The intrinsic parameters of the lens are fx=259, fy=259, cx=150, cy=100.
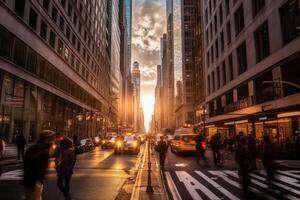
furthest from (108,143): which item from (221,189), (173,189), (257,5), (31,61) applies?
(221,189)

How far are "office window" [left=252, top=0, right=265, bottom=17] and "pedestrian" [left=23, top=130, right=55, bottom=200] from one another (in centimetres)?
3078

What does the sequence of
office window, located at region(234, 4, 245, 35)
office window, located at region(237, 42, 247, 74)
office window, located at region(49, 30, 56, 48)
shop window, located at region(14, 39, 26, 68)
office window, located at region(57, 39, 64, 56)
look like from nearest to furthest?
shop window, located at region(14, 39, 26, 68) → office window, located at region(237, 42, 247, 74) → office window, located at region(49, 30, 56, 48) → office window, located at region(234, 4, 245, 35) → office window, located at region(57, 39, 64, 56)

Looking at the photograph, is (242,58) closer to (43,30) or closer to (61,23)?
(43,30)

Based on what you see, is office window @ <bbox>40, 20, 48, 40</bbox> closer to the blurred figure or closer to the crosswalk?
the crosswalk

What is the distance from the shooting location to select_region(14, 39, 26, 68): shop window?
84.5 feet

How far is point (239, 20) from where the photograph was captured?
3662cm

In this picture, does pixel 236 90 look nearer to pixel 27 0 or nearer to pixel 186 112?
pixel 27 0

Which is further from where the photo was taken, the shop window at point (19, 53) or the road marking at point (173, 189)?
the shop window at point (19, 53)

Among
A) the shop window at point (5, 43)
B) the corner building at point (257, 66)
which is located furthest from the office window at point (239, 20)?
the shop window at point (5, 43)

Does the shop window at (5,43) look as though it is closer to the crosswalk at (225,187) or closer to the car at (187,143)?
the car at (187,143)

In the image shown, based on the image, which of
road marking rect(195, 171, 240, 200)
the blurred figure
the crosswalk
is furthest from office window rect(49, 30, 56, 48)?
the blurred figure

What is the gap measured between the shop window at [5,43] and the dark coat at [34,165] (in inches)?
853

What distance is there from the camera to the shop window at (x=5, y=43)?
75.9 feet

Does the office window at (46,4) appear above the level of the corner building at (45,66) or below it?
above
